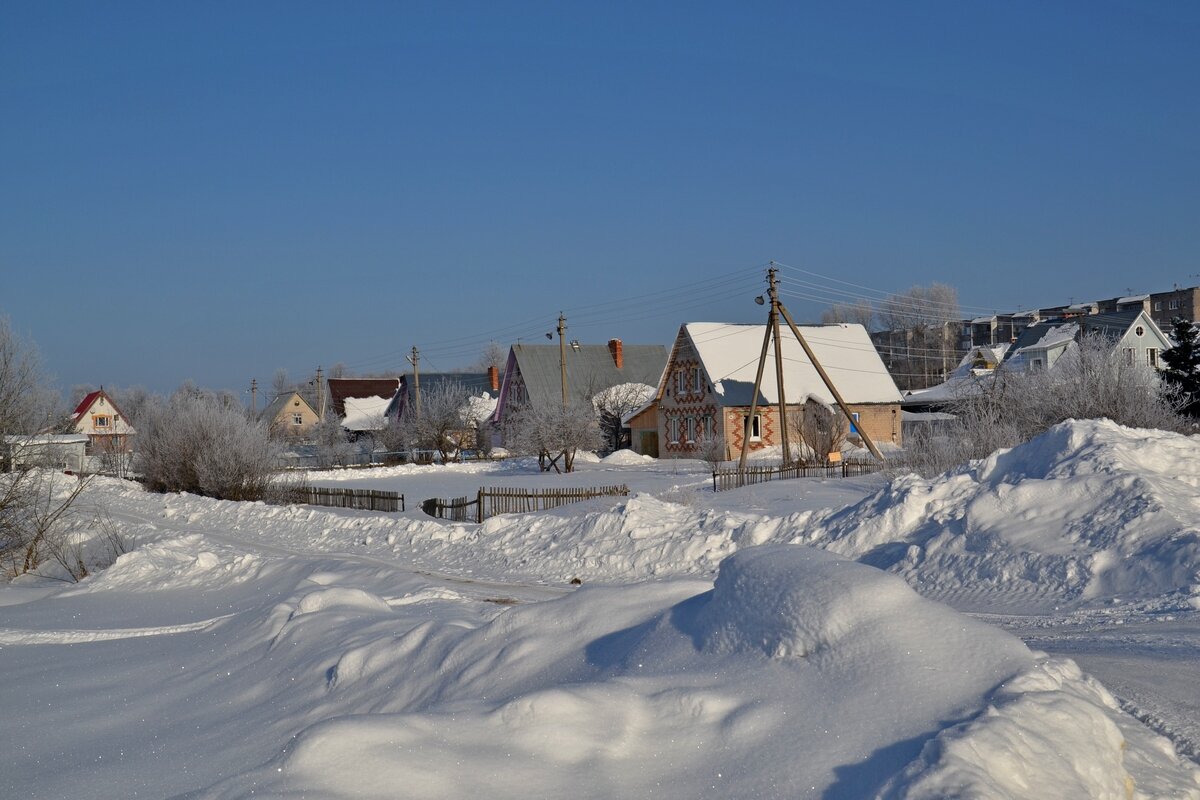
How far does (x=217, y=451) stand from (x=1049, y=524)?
31.0 meters

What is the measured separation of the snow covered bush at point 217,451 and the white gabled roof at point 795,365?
914 inches

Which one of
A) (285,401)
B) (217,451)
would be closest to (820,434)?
(217,451)

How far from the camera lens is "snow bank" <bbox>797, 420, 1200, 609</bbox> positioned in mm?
13492

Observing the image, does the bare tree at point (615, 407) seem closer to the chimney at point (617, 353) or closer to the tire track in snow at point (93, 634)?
the chimney at point (617, 353)

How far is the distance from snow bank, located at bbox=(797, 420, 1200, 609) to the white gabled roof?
33502mm

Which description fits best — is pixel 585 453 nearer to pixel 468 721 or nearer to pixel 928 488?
pixel 928 488

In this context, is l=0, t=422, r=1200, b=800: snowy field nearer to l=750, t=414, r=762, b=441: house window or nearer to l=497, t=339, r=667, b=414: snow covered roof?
l=750, t=414, r=762, b=441: house window

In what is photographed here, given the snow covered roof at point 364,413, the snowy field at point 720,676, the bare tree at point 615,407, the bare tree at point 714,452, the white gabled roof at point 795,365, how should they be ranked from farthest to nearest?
the snow covered roof at point 364,413 → the bare tree at point 615,407 → the white gabled roof at point 795,365 → the bare tree at point 714,452 → the snowy field at point 720,676

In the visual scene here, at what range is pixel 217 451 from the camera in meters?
38.3

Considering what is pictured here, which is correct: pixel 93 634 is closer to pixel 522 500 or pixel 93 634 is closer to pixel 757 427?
pixel 522 500

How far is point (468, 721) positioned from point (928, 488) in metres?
13.5

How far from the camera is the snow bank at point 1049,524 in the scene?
13.5m

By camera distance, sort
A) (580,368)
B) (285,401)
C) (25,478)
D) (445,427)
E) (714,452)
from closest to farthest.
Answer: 1. (25,478)
2. (714,452)
3. (445,427)
4. (580,368)
5. (285,401)

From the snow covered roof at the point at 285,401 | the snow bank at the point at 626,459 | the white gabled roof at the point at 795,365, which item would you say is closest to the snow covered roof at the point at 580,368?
the snow bank at the point at 626,459
